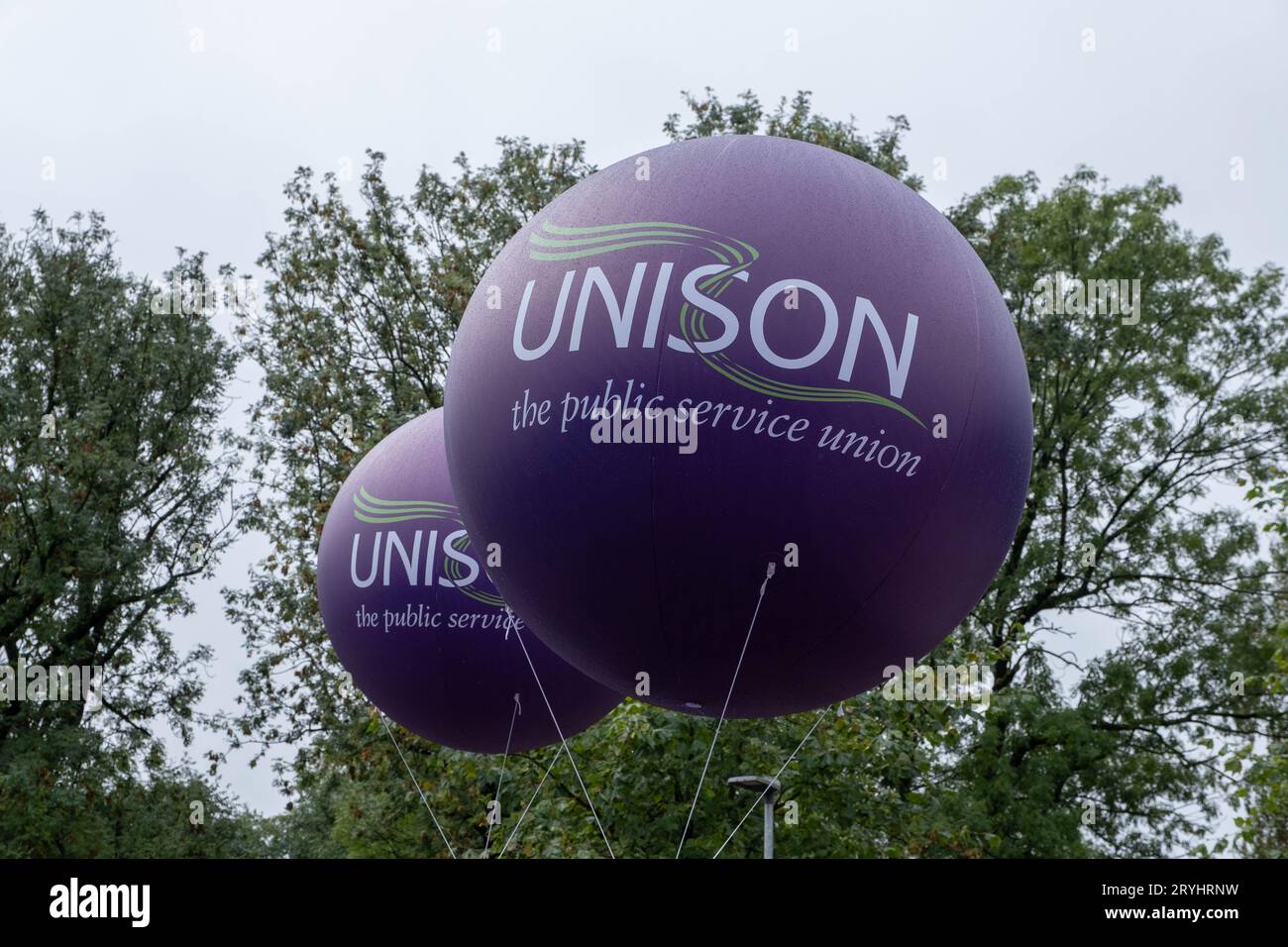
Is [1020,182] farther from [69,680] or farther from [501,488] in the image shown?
[501,488]

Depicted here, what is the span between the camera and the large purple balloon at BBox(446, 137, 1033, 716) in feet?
19.5

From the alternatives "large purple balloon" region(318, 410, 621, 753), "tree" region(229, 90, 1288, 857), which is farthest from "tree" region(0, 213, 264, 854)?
"large purple balloon" region(318, 410, 621, 753)

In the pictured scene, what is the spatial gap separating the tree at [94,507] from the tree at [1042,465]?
157 inches

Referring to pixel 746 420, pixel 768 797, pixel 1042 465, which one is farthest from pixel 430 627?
pixel 1042 465

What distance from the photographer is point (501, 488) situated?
6523mm

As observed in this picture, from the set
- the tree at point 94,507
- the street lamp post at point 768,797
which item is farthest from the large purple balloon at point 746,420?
the tree at point 94,507

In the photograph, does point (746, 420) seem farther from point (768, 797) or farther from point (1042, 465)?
point (1042, 465)

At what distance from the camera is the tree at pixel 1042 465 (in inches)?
883

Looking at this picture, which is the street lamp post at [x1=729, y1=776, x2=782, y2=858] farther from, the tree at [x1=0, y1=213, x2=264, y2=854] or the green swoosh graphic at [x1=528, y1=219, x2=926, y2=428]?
the tree at [x1=0, y1=213, x2=264, y2=854]

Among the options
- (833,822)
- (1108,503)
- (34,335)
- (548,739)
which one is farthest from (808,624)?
(34,335)

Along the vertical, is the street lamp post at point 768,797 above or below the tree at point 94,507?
below

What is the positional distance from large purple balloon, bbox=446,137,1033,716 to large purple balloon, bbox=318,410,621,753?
218 cm

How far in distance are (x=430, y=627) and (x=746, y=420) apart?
11.9 ft

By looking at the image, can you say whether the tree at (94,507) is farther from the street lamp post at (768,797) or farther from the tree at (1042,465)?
the street lamp post at (768,797)
